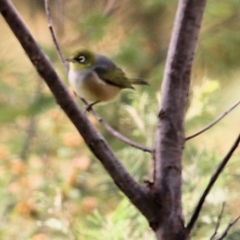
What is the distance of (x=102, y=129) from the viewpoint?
1.19 m

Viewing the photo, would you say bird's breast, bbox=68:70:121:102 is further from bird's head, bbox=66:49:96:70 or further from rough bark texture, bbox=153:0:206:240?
rough bark texture, bbox=153:0:206:240

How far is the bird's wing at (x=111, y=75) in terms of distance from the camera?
2.60 ft

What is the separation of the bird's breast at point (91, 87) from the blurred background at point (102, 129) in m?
0.07

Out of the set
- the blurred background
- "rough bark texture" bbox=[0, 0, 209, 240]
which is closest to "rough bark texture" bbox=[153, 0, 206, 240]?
"rough bark texture" bbox=[0, 0, 209, 240]

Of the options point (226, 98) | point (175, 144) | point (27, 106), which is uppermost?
point (175, 144)

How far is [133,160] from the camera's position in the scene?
0.88 metres

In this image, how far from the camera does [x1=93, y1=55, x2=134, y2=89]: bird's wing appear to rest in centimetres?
79

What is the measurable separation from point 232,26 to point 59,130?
55 cm

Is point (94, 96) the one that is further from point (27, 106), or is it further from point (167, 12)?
point (167, 12)

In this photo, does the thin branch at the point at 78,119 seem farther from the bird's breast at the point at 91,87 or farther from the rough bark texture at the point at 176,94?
the bird's breast at the point at 91,87

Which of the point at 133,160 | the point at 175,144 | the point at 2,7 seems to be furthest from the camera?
the point at 133,160

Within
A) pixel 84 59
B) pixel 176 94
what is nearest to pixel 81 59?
pixel 84 59

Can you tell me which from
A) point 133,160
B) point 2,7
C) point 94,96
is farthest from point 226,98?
point 2,7

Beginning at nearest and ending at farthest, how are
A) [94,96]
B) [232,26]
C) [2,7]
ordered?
[2,7] → [94,96] → [232,26]
